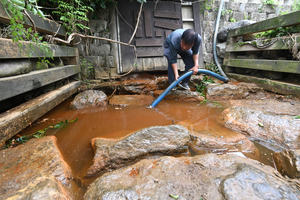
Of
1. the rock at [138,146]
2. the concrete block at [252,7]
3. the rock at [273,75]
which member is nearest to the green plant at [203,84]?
the rock at [273,75]

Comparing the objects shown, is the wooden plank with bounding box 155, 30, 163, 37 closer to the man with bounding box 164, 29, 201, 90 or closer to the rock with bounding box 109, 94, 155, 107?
the man with bounding box 164, 29, 201, 90

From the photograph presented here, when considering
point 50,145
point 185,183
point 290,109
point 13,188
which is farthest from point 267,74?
point 13,188

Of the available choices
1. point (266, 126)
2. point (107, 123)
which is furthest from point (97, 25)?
point (266, 126)

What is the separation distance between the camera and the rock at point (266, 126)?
1.82 meters

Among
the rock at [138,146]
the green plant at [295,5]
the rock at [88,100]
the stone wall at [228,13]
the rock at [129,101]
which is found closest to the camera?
the rock at [138,146]

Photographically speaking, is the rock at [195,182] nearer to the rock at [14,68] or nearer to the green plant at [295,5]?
the rock at [14,68]

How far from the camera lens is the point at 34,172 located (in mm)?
1253

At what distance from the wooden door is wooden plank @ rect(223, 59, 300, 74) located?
6.72 ft

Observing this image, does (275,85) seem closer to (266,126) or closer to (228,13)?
(266,126)

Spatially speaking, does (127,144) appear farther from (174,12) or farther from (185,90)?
(174,12)

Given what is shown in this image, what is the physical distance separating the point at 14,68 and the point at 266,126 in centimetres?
339

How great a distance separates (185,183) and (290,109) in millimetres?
2640

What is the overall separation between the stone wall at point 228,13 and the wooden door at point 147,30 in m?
0.93

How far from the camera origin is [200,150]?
173 centimetres
